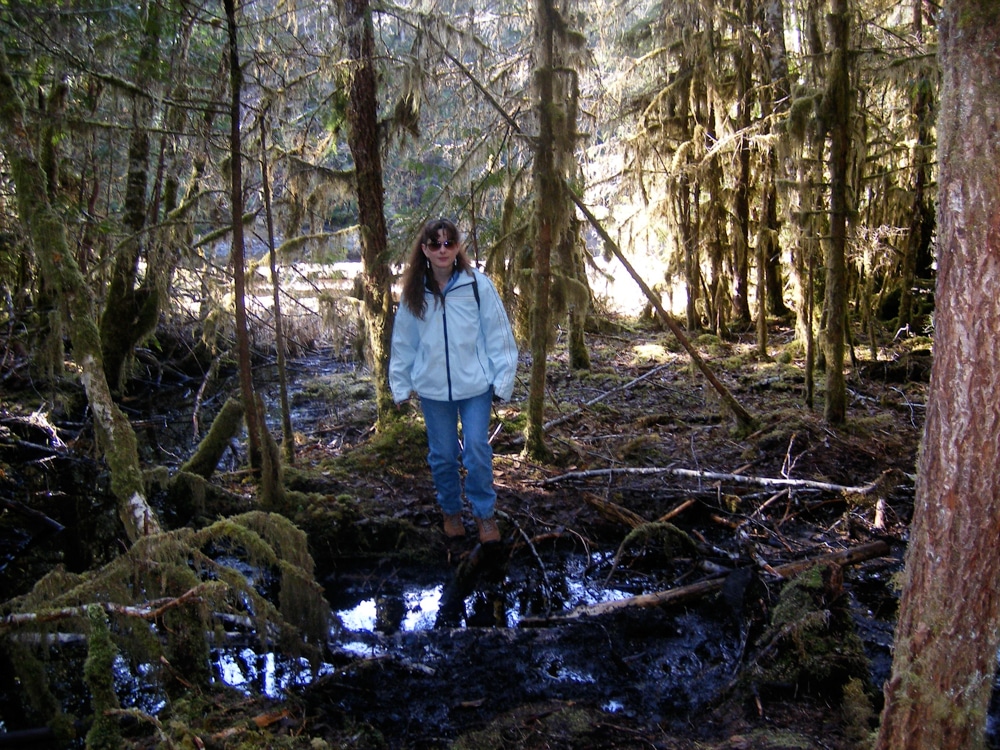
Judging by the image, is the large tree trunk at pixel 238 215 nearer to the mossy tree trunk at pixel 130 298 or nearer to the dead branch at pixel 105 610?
the dead branch at pixel 105 610

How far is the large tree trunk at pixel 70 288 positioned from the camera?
3543 millimetres

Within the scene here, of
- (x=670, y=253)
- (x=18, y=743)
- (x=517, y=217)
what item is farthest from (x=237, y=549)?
(x=670, y=253)

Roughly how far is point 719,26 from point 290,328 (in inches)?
361

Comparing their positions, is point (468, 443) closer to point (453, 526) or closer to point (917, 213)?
point (453, 526)

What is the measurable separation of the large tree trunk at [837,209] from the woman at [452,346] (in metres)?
3.83

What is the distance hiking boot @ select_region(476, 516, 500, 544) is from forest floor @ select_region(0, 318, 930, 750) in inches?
5.0

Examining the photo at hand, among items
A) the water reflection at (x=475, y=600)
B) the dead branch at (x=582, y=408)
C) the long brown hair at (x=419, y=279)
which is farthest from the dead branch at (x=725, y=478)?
the long brown hair at (x=419, y=279)

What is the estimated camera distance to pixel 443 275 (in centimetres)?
483

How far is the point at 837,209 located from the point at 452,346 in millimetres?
4260

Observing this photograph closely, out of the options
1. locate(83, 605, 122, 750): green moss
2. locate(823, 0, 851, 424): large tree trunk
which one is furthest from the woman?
locate(823, 0, 851, 424): large tree trunk

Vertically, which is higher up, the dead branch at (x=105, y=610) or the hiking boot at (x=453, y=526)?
the dead branch at (x=105, y=610)

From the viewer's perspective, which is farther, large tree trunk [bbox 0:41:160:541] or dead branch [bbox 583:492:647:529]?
dead branch [bbox 583:492:647:529]

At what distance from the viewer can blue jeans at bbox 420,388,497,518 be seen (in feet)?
16.1

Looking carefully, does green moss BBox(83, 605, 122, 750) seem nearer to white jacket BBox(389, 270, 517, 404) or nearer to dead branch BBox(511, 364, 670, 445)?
white jacket BBox(389, 270, 517, 404)
